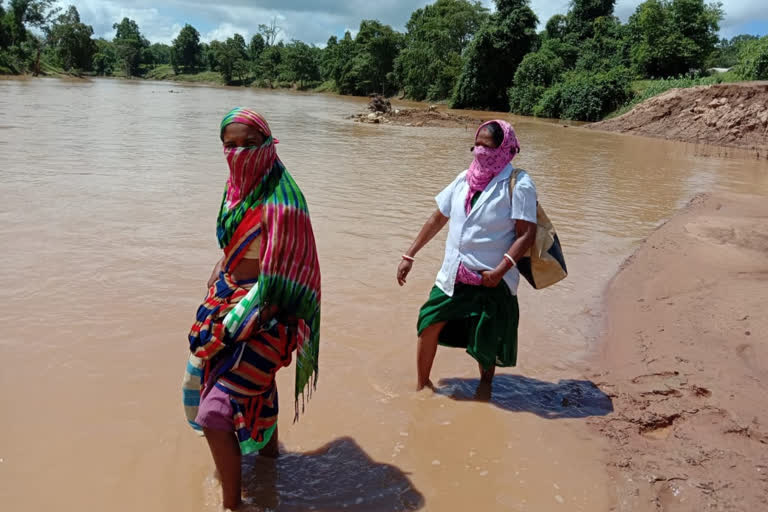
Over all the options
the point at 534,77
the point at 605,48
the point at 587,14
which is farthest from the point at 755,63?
the point at 587,14

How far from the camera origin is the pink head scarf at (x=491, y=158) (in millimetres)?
2936

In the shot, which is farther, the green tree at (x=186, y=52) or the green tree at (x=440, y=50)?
the green tree at (x=186, y=52)

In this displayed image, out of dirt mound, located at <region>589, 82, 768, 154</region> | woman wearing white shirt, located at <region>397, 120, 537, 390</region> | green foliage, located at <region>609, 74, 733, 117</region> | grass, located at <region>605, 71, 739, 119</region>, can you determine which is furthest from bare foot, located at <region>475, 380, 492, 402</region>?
green foliage, located at <region>609, 74, 733, 117</region>

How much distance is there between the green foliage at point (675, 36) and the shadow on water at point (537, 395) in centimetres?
3358

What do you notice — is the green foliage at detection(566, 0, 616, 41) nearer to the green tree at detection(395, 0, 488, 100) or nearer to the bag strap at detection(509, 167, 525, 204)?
the green tree at detection(395, 0, 488, 100)

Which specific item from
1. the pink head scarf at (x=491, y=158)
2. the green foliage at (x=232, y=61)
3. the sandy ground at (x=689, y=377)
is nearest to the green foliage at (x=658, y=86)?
the sandy ground at (x=689, y=377)

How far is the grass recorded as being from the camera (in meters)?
25.3

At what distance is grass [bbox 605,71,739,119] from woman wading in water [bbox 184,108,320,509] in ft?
88.7

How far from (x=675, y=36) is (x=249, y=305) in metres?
35.6

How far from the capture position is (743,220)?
7.37 metres

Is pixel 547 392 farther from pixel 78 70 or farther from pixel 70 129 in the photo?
pixel 78 70

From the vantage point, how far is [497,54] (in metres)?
38.3

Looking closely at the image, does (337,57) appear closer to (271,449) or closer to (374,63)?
(374,63)

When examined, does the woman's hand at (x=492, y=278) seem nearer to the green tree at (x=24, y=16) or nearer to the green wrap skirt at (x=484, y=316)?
the green wrap skirt at (x=484, y=316)
